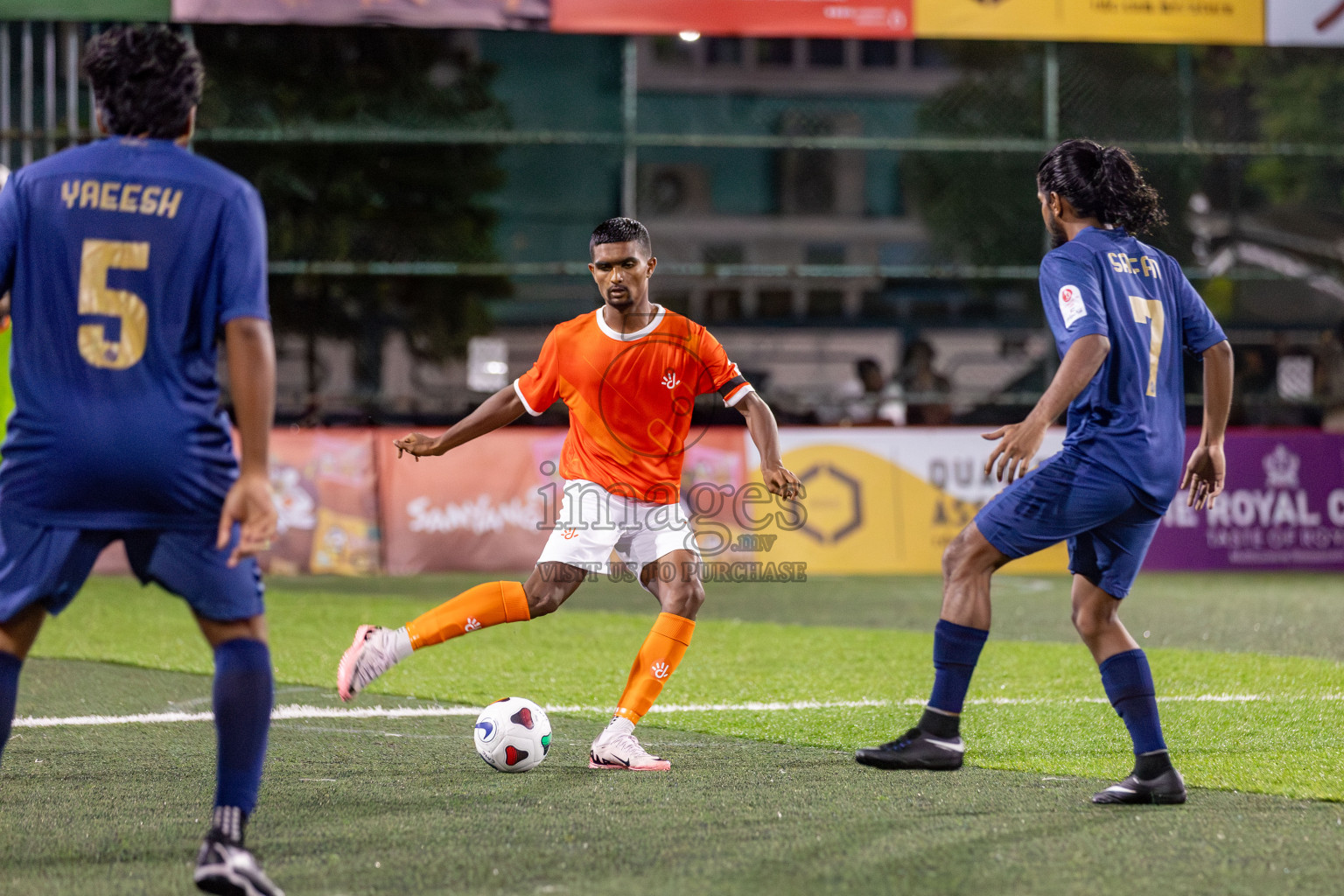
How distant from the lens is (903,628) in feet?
32.3

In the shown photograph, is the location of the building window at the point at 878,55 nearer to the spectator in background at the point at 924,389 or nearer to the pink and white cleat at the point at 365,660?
the spectator in background at the point at 924,389

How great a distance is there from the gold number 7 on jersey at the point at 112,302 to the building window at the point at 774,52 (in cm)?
1951

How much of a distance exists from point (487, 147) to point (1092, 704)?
1239 centimetres

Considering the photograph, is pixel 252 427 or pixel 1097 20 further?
pixel 1097 20

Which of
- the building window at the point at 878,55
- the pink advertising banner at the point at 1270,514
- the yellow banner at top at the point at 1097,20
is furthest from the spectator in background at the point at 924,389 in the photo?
the building window at the point at 878,55

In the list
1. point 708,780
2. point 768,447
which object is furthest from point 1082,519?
point 708,780

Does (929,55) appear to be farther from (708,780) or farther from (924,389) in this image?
(708,780)

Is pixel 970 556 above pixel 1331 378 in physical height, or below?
below

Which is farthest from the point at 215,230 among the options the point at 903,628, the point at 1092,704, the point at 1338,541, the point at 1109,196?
the point at 1338,541

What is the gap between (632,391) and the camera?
18.3 ft

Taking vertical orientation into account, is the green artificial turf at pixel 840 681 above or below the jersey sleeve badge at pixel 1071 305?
below

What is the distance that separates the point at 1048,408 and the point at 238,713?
7.91 feet

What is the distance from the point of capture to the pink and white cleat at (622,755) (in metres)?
5.11

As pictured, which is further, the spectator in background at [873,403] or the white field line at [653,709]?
the spectator in background at [873,403]
